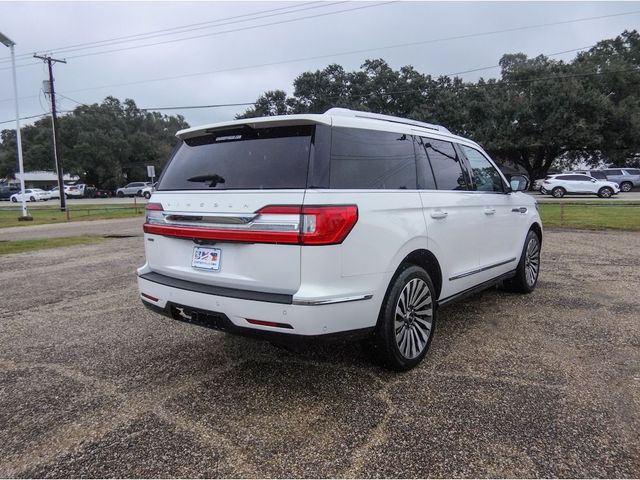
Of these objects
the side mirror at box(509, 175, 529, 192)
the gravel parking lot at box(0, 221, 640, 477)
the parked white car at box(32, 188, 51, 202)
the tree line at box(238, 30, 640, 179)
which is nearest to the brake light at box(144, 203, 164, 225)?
the gravel parking lot at box(0, 221, 640, 477)

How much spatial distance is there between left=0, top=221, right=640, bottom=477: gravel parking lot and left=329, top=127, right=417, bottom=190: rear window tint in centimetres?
143

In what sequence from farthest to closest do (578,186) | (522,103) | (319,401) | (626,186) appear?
(522,103) → (626,186) → (578,186) → (319,401)

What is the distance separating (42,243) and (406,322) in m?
11.0

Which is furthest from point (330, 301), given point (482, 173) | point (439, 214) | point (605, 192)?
point (605, 192)

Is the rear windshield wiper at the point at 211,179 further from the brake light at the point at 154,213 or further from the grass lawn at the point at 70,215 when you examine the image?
the grass lawn at the point at 70,215

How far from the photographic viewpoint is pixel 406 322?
3406 millimetres

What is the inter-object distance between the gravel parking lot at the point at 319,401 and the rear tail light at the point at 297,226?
3.60ft

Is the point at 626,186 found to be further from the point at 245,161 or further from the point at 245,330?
the point at 245,330

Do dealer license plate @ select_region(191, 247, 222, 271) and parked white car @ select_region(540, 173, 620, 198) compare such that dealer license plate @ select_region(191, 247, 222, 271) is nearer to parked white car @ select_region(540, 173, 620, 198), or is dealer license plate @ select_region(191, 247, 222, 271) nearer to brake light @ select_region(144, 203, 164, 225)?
A: brake light @ select_region(144, 203, 164, 225)

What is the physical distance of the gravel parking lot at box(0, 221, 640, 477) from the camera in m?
2.43

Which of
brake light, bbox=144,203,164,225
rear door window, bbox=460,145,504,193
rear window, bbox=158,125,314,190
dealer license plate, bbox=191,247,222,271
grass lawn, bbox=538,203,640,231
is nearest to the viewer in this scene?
rear window, bbox=158,125,314,190

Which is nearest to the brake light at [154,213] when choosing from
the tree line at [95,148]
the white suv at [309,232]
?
the white suv at [309,232]

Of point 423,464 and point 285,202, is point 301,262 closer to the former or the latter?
point 285,202

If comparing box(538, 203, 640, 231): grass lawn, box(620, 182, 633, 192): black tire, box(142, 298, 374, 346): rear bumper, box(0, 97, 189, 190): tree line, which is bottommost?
box(538, 203, 640, 231): grass lawn
